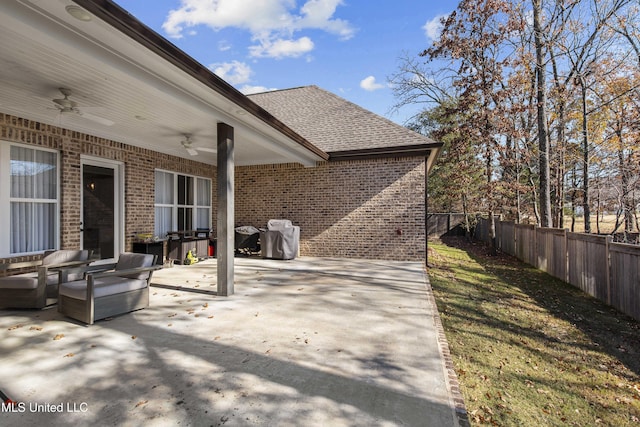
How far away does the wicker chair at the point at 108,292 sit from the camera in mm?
4070

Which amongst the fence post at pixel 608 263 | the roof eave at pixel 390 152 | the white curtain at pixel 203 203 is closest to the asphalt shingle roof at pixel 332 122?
the roof eave at pixel 390 152

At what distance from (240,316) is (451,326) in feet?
9.54

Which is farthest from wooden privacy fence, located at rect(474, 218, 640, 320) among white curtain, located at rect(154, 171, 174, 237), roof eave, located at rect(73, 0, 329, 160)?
white curtain, located at rect(154, 171, 174, 237)

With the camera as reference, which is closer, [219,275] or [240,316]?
[240,316]

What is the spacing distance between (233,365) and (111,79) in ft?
12.2

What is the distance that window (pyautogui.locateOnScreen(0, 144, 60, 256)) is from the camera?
5723mm

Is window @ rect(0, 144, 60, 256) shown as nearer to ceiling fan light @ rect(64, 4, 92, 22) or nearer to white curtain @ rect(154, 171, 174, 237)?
white curtain @ rect(154, 171, 174, 237)

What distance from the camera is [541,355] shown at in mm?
3834

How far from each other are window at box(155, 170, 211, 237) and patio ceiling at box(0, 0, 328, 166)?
2257 mm

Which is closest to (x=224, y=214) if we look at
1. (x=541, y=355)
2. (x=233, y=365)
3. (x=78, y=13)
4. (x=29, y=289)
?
(x=29, y=289)

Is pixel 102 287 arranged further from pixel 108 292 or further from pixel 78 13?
pixel 78 13

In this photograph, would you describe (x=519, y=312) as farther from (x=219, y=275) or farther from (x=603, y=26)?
(x=603, y=26)

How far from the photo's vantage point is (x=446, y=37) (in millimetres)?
13688

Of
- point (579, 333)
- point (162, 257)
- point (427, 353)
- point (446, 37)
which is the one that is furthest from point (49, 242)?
point (446, 37)
